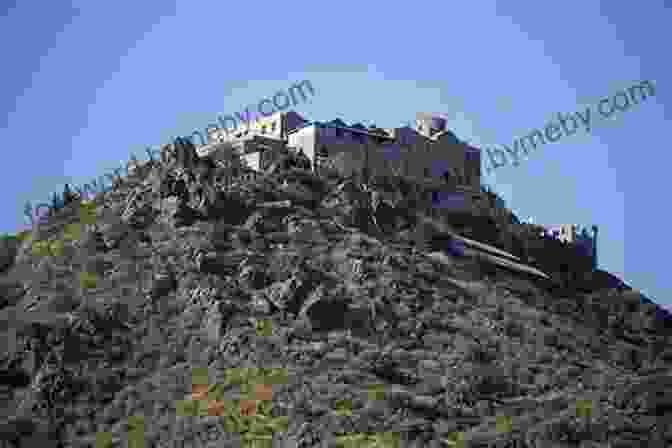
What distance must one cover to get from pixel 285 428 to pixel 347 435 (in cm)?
256

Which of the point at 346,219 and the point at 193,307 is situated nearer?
the point at 193,307

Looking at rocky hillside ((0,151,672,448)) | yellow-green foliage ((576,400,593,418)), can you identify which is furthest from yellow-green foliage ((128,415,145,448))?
yellow-green foliage ((576,400,593,418))

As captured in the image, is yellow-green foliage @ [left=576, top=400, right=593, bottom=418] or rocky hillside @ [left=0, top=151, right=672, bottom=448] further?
rocky hillside @ [left=0, top=151, right=672, bottom=448]

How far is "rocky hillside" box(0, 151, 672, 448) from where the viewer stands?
48.4 metres

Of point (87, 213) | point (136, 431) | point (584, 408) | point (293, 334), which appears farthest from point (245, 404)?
point (87, 213)

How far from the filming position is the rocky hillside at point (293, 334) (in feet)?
159

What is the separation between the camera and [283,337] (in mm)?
53844

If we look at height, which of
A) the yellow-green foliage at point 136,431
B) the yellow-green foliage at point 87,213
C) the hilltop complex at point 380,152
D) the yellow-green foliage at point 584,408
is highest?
the hilltop complex at point 380,152

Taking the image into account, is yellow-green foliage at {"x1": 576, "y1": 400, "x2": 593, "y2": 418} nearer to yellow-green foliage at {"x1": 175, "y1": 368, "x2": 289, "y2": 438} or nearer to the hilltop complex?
yellow-green foliage at {"x1": 175, "y1": 368, "x2": 289, "y2": 438}

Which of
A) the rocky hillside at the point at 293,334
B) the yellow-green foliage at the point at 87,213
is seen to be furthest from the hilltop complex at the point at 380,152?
the yellow-green foliage at the point at 87,213

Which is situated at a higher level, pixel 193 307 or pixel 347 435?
pixel 193 307

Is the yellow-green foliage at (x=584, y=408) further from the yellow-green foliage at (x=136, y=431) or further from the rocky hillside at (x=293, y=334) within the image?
the yellow-green foliage at (x=136, y=431)

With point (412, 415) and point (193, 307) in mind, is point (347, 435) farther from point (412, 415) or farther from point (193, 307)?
point (193, 307)

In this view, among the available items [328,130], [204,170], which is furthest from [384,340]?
[328,130]
